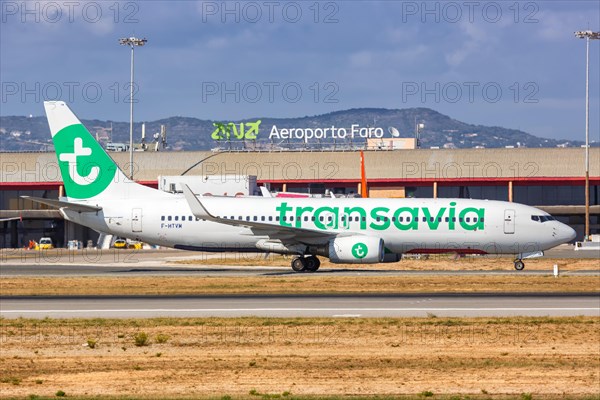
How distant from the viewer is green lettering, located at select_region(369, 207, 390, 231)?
54.2m

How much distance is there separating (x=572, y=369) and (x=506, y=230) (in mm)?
31455

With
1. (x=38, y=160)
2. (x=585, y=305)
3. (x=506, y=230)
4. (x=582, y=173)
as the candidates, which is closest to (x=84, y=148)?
(x=506, y=230)

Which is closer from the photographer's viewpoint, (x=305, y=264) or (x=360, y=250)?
(x=360, y=250)

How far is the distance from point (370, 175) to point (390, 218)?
6159 cm

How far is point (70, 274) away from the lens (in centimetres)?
5312

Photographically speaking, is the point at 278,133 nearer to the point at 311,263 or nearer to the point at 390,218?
the point at 311,263

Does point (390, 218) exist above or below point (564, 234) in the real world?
above

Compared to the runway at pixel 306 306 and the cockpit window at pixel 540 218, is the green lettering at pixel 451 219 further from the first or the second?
the runway at pixel 306 306

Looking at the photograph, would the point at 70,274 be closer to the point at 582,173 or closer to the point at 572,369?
the point at 572,369

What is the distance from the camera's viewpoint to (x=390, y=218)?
54.2 meters

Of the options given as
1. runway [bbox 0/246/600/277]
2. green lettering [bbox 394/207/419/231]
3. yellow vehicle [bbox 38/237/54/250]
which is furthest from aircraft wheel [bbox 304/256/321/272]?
yellow vehicle [bbox 38/237/54/250]

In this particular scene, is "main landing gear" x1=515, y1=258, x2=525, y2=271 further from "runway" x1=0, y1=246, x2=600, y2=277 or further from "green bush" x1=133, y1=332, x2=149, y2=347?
"green bush" x1=133, y1=332, x2=149, y2=347

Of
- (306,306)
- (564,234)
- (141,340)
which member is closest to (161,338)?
(141,340)

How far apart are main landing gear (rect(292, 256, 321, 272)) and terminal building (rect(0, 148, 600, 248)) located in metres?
55.0
